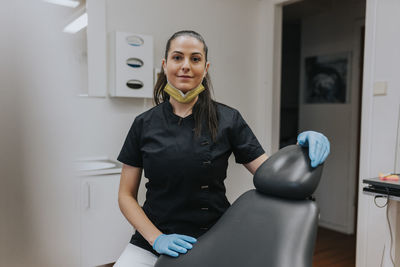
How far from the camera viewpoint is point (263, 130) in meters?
2.96

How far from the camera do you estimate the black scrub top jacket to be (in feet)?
3.55

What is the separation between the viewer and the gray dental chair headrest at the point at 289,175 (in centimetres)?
84

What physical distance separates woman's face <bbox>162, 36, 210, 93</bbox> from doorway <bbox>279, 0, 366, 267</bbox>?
2312 millimetres

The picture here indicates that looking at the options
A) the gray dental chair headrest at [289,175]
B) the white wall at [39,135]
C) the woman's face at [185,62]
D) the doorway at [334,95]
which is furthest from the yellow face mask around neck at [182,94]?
the doorway at [334,95]

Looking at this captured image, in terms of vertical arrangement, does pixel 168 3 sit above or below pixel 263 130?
above

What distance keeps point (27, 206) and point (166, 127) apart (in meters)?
0.89

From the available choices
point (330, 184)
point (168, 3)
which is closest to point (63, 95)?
point (168, 3)

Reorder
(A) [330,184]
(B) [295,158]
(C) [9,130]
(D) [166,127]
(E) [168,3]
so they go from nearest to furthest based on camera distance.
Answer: (C) [9,130] → (B) [295,158] → (D) [166,127] → (E) [168,3] → (A) [330,184]

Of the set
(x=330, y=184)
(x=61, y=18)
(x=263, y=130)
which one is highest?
(x=61, y=18)

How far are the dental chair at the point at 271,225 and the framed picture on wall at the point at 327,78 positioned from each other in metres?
2.68

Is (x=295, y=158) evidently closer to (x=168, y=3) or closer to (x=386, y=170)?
(x=386, y=170)

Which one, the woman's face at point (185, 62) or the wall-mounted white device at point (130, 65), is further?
the wall-mounted white device at point (130, 65)

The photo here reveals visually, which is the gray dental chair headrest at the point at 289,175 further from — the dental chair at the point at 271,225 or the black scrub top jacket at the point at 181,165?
the black scrub top jacket at the point at 181,165

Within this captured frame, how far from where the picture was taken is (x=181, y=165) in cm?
108
